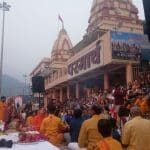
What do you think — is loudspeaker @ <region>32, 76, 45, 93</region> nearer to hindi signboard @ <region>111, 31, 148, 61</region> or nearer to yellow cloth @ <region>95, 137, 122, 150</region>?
hindi signboard @ <region>111, 31, 148, 61</region>

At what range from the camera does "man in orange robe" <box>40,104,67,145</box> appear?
9.14m

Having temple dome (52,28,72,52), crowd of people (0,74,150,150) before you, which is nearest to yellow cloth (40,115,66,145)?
crowd of people (0,74,150,150)

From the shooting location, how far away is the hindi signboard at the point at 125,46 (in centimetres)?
2292

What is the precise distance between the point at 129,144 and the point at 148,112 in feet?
15.5

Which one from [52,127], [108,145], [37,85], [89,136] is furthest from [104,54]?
[108,145]

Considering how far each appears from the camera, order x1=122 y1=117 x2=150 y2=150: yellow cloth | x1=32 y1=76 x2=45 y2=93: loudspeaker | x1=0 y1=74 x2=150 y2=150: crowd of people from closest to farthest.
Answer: x1=0 y1=74 x2=150 y2=150: crowd of people
x1=122 y1=117 x2=150 y2=150: yellow cloth
x1=32 y1=76 x2=45 y2=93: loudspeaker

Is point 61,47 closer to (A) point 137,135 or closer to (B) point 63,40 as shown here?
(B) point 63,40

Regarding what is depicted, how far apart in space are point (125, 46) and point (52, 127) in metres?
14.5

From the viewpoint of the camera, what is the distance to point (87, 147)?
6422mm

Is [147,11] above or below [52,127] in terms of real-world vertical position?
above

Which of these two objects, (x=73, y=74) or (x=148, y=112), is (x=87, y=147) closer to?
(x=148, y=112)

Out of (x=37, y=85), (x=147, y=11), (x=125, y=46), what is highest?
(x=125, y=46)

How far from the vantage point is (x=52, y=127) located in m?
9.17

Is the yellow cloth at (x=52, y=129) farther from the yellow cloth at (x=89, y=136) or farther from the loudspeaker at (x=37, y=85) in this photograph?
the loudspeaker at (x=37, y=85)
